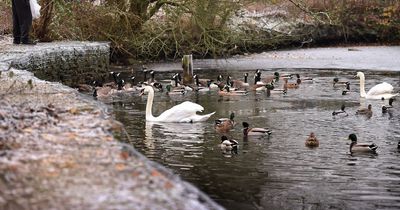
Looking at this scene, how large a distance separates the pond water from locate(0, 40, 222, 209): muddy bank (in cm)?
269

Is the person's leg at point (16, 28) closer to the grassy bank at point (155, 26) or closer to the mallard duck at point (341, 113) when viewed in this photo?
the grassy bank at point (155, 26)

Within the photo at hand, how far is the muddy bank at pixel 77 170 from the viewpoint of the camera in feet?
10.8

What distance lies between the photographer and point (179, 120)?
13.6 meters

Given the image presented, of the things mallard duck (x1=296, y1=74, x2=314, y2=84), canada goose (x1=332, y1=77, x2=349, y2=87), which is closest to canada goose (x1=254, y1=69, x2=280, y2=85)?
mallard duck (x1=296, y1=74, x2=314, y2=84)

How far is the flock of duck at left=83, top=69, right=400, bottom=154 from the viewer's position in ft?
35.5

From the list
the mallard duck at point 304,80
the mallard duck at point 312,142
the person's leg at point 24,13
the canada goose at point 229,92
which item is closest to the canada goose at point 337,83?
the mallard duck at point 304,80

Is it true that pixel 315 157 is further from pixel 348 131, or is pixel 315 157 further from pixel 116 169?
pixel 116 169

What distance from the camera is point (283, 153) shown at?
33.0ft

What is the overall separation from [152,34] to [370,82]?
7540mm

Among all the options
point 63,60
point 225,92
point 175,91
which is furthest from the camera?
point 175,91

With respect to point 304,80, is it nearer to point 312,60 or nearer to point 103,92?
point 103,92

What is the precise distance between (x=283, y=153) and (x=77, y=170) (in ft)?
21.3

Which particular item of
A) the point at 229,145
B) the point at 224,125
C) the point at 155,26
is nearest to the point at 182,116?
the point at 224,125

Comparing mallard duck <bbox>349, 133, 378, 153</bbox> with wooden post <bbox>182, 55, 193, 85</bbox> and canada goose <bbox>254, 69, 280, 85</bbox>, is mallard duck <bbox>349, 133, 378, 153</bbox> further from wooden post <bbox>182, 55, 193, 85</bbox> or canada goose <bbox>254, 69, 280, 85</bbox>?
wooden post <bbox>182, 55, 193, 85</bbox>
